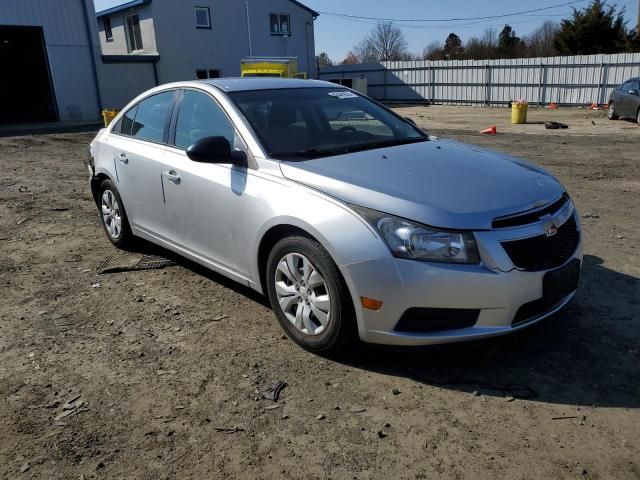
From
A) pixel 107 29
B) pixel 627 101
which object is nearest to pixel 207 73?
pixel 107 29

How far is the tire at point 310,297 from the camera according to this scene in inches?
123

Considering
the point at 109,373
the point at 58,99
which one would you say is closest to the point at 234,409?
the point at 109,373

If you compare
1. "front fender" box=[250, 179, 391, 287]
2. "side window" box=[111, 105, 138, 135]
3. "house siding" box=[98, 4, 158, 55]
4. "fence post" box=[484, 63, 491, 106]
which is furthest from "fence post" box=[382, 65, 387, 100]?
"front fender" box=[250, 179, 391, 287]

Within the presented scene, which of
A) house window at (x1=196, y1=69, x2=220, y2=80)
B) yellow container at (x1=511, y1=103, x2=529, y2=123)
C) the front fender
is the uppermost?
house window at (x1=196, y1=69, x2=220, y2=80)

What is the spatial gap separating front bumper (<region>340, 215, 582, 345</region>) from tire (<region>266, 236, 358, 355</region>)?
0.12 metres

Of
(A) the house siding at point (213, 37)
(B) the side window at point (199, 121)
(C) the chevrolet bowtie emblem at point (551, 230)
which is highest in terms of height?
(A) the house siding at point (213, 37)

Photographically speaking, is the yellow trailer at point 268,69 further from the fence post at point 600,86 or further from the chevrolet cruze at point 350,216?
the chevrolet cruze at point 350,216

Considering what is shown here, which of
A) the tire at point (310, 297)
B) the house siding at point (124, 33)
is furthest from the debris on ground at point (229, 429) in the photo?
the house siding at point (124, 33)

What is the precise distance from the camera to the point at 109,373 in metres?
3.33

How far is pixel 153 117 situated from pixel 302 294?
2.43 meters

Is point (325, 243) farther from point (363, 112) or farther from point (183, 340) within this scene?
point (363, 112)

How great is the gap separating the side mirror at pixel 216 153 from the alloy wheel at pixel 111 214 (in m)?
1.96

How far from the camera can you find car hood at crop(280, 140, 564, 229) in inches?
116

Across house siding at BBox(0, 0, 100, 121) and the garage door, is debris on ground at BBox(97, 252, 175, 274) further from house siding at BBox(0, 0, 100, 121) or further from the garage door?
the garage door
